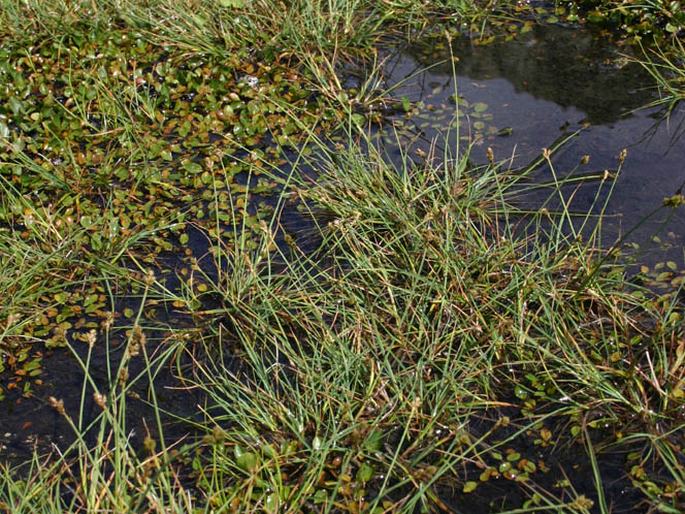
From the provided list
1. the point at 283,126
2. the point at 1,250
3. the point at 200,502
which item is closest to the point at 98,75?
the point at 283,126

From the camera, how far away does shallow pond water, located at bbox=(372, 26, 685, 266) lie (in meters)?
3.71

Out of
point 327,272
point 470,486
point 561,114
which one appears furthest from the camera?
point 561,114

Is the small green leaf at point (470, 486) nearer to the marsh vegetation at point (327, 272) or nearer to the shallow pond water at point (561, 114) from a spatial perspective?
the marsh vegetation at point (327, 272)

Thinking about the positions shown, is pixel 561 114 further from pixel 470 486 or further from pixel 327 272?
pixel 470 486

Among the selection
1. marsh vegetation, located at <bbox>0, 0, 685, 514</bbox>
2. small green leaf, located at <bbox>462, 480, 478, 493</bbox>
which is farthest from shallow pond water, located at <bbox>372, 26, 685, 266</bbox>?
small green leaf, located at <bbox>462, 480, 478, 493</bbox>

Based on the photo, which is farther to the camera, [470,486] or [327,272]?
[327,272]

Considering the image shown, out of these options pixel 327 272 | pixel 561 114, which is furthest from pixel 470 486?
pixel 561 114

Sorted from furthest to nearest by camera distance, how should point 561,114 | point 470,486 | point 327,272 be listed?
1. point 561,114
2. point 327,272
3. point 470,486

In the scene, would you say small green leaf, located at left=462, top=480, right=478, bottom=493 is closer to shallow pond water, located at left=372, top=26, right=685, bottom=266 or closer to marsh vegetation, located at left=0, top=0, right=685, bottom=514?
marsh vegetation, located at left=0, top=0, right=685, bottom=514

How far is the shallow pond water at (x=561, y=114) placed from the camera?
3709 mm

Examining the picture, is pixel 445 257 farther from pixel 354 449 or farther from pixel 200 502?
pixel 200 502

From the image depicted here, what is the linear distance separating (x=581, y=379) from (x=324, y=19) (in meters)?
2.87

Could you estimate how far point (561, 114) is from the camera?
14.2 ft

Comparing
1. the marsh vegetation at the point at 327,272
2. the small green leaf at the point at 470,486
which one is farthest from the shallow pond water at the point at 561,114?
the small green leaf at the point at 470,486
